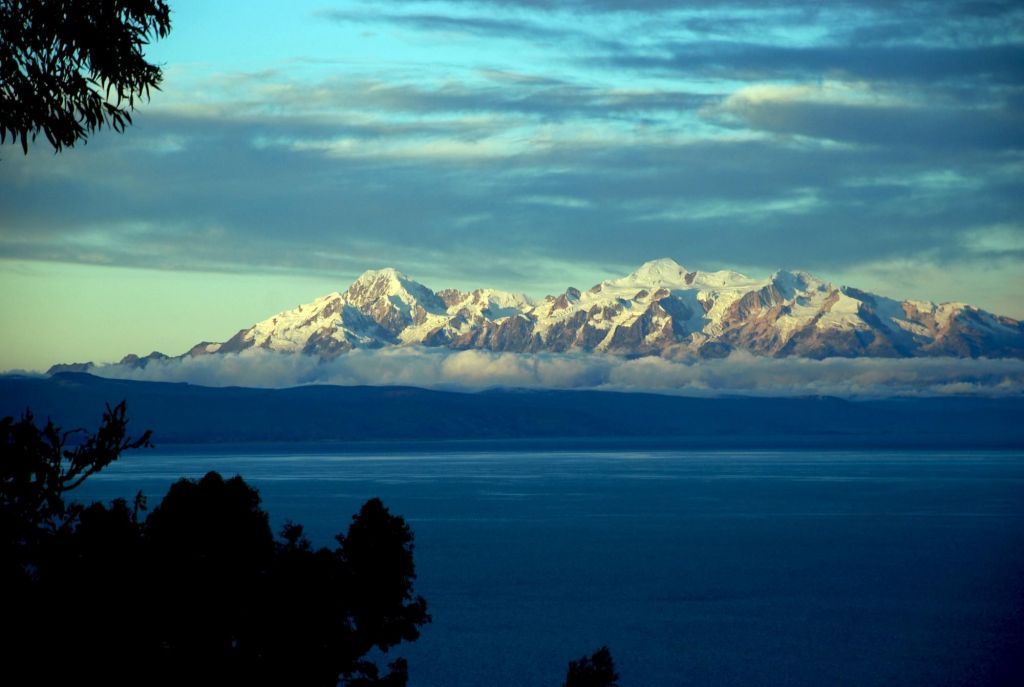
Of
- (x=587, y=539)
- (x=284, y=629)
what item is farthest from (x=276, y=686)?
(x=587, y=539)

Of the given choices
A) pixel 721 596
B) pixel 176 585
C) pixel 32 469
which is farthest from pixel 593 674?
pixel 721 596

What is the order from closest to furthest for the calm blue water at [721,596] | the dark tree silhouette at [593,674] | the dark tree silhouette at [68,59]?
the dark tree silhouette at [68,59] < the dark tree silhouette at [593,674] < the calm blue water at [721,596]

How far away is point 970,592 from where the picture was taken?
107m

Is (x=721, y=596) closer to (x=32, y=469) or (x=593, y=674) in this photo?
(x=593, y=674)

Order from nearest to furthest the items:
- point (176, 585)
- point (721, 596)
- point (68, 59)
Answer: point (68, 59), point (176, 585), point (721, 596)

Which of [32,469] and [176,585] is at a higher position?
[32,469]

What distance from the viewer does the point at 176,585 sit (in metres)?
19.0

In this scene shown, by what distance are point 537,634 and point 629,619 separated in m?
9.12

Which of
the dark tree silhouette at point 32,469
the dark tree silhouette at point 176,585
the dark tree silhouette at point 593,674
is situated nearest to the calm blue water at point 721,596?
the dark tree silhouette at point 176,585

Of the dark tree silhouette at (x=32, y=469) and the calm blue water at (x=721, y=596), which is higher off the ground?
the dark tree silhouette at (x=32, y=469)

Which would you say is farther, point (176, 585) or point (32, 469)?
point (176, 585)

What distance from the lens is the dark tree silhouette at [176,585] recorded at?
12.6 m

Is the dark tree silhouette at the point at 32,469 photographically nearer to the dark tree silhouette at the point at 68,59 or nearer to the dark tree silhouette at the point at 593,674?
the dark tree silhouette at the point at 68,59

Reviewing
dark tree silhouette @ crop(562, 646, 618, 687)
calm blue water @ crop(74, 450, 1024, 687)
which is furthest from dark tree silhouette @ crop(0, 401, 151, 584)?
calm blue water @ crop(74, 450, 1024, 687)
